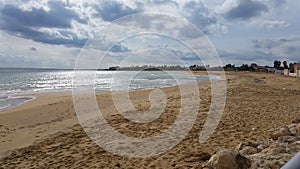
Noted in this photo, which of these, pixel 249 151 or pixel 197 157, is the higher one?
pixel 249 151

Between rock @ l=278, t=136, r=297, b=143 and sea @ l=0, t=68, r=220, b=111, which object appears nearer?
rock @ l=278, t=136, r=297, b=143

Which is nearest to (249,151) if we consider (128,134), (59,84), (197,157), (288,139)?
(288,139)

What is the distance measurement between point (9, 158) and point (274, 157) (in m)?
5.83

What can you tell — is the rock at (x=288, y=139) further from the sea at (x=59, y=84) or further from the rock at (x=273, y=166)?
the sea at (x=59, y=84)

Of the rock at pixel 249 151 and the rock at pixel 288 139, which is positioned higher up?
the rock at pixel 288 139

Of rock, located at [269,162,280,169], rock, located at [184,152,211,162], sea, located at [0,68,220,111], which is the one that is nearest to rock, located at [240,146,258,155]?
rock, located at [184,152,211,162]

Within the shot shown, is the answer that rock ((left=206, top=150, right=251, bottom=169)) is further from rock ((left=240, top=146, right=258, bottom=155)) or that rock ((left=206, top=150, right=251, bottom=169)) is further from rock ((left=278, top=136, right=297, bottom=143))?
rock ((left=278, top=136, right=297, bottom=143))

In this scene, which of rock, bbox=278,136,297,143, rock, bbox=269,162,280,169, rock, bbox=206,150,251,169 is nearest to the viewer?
rock, bbox=269,162,280,169

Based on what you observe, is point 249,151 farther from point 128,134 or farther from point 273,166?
point 128,134

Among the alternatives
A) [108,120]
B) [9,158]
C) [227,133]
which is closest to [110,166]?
[9,158]

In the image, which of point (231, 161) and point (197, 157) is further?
point (197, 157)

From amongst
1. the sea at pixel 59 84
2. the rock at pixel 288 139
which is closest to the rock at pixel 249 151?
the rock at pixel 288 139

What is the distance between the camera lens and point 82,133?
8828mm

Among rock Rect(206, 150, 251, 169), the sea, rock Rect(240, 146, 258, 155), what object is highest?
rock Rect(206, 150, 251, 169)
